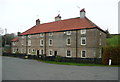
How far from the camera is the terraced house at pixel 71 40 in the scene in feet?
77.8

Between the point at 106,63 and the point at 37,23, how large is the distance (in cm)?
3011

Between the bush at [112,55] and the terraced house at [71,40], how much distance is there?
3.48m

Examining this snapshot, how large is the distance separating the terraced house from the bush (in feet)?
11.4

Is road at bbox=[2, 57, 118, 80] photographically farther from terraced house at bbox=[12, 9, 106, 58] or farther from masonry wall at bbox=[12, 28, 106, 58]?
terraced house at bbox=[12, 9, 106, 58]

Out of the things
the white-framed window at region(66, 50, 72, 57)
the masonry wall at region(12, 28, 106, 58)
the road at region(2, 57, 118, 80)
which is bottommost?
the road at region(2, 57, 118, 80)

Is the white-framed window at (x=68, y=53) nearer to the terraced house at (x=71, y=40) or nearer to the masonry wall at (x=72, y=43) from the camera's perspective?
the terraced house at (x=71, y=40)

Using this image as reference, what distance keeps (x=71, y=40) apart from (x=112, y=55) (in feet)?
34.3

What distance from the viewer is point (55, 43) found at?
29203mm

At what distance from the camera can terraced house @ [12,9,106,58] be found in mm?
23719

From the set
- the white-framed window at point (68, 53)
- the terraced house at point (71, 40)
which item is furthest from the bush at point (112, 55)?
the white-framed window at point (68, 53)

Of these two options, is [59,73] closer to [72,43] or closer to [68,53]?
[68,53]

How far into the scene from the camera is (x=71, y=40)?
26.3m

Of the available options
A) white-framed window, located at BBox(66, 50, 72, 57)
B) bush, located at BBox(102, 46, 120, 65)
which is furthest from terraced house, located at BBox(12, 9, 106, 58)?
bush, located at BBox(102, 46, 120, 65)

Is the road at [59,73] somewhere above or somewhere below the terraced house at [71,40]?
below
